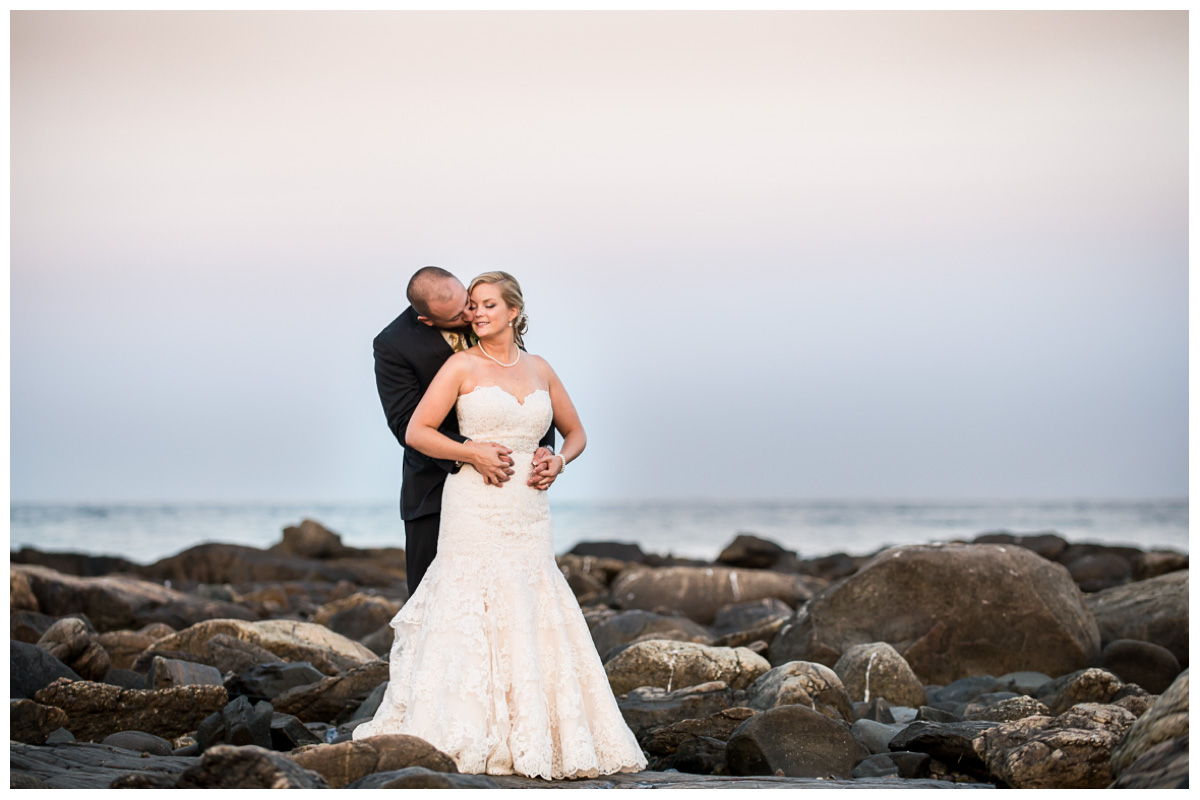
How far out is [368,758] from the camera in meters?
5.26

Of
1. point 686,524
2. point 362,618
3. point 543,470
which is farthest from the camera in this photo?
point 686,524

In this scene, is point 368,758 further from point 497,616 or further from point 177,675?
point 177,675

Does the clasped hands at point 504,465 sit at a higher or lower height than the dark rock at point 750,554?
higher

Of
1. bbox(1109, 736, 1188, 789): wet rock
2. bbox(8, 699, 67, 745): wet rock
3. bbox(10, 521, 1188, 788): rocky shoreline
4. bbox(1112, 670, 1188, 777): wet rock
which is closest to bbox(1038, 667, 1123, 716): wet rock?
bbox(10, 521, 1188, 788): rocky shoreline

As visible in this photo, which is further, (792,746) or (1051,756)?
(792,746)

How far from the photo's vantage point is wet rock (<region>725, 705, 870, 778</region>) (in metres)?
6.00

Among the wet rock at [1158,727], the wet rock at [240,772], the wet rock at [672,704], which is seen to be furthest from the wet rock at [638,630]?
the wet rock at [240,772]

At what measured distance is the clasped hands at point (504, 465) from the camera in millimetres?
5820

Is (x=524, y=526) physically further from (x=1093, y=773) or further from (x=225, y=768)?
(x=1093, y=773)

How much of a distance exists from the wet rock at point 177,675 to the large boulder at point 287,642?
1.26 meters

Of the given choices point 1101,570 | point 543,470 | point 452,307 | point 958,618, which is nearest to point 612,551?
point 1101,570

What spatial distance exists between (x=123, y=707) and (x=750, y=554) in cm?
1619

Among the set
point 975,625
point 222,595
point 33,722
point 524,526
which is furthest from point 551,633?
point 222,595

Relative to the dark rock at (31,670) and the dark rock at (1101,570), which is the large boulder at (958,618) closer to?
the dark rock at (31,670)
